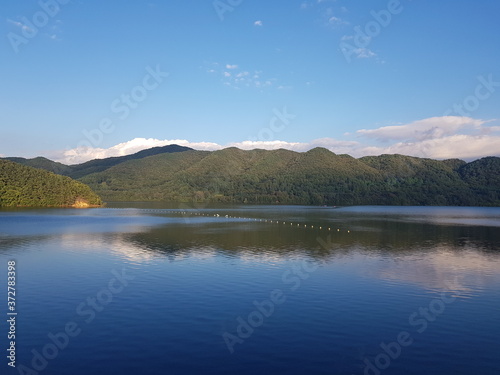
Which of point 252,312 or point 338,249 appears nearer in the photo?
point 252,312

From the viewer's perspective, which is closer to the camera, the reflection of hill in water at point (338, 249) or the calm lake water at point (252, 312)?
the calm lake water at point (252, 312)

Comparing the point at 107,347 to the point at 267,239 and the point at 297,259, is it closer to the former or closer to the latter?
the point at 297,259

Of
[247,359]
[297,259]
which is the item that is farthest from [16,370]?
[297,259]

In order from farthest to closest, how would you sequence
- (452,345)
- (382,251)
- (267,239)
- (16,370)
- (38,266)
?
1. (267,239)
2. (382,251)
3. (38,266)
4. (452,345)
5. (16,370)

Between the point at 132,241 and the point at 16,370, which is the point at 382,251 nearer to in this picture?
the point at 132,241

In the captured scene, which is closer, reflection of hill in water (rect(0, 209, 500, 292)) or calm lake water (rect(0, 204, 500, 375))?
calm lake water (rect(0, 204, 500, 375))

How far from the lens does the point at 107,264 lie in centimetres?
4562

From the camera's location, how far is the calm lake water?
19.6m

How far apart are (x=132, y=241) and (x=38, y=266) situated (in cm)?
2378

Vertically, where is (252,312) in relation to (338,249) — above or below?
below

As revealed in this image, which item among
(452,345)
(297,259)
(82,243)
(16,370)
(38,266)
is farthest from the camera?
(82,243)

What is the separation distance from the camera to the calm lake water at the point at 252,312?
1959 centimetres

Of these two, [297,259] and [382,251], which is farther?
[382,251]

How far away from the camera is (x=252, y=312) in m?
27.5
